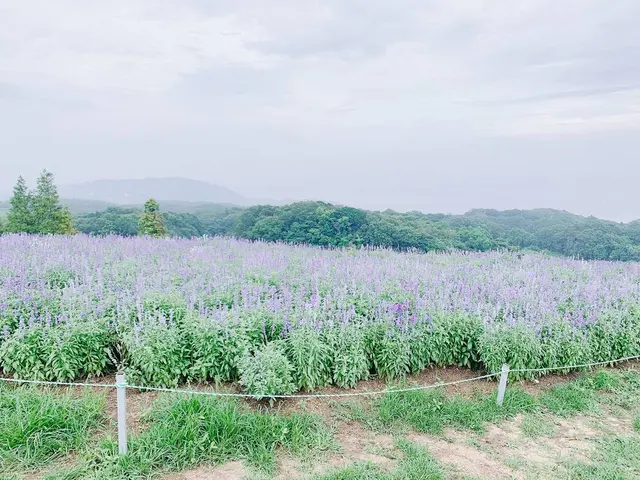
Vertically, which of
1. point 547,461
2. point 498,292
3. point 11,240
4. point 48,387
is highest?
point 11,240

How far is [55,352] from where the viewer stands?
434 centimetres

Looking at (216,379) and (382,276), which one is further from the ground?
(382,276)

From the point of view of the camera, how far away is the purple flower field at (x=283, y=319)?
446 centimetres

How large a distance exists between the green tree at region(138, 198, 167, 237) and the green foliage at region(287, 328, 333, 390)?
1652 cm

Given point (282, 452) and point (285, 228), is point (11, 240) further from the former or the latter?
point (282, 452)

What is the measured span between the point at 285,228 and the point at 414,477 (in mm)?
9553

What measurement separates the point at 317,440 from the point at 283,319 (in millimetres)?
1396

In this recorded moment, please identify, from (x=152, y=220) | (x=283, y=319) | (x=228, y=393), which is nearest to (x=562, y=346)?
(x=283, y=319)

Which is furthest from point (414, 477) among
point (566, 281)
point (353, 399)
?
point (566, 281)

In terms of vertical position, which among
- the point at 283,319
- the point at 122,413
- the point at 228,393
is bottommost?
the point at 228,393

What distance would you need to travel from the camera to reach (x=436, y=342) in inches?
203

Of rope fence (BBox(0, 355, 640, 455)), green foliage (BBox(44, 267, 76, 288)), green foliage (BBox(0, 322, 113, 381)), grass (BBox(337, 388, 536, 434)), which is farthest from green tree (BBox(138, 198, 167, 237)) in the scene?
grass (BBox(337, 388, 536, 434))

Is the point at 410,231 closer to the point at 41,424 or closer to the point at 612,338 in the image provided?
the point at 612,338

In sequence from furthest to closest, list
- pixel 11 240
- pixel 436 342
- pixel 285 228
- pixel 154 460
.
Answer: pixel 285 228, pixel 11 240, pixel 436 342, pixel 154 460
